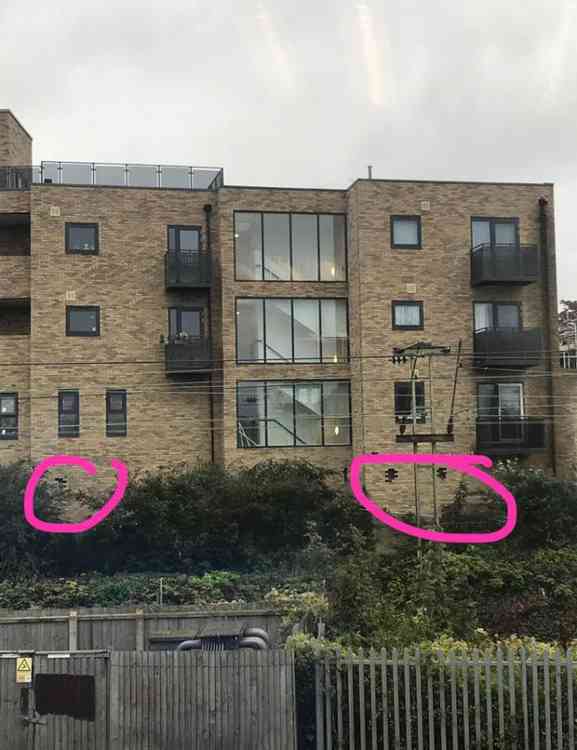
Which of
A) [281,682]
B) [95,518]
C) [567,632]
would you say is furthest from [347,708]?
[95,518]

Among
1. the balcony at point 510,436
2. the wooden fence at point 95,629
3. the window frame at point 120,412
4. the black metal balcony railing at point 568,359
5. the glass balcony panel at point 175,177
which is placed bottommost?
the wooden fence at point 95,629

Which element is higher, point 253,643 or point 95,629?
point 253,643

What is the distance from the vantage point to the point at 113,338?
39.8m

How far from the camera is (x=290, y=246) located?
40656 millimetres

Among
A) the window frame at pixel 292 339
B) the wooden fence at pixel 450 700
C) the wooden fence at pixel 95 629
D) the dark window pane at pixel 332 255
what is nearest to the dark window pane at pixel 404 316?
the window frame at pixel 292 339

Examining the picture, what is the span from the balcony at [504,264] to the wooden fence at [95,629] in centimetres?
2065

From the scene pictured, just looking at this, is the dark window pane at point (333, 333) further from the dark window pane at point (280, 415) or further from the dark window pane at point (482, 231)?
the dark window pane at point (482, 231)

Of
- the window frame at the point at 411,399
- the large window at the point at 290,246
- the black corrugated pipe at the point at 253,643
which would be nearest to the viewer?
the black corrugated pipe at the point at 253,643

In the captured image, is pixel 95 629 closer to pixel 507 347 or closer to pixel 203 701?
pixel 203 701

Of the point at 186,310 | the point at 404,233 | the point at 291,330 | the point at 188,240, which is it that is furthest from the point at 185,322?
the point at 404,233

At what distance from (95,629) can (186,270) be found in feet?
64.6

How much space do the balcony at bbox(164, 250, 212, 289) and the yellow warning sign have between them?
2635 cm

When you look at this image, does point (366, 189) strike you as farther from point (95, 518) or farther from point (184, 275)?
point (95, 518)

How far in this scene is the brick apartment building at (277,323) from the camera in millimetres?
39250
